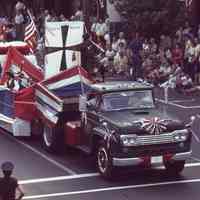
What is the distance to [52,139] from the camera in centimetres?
1803

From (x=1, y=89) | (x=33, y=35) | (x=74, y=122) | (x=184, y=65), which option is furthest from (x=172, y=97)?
(x=74, y=122)

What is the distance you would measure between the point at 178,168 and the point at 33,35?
11.1m

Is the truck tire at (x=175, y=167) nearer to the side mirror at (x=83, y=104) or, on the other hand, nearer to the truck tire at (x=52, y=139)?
the side mirror at (x=83, y=104)

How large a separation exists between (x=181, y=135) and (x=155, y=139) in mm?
643

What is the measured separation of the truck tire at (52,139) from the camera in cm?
1792

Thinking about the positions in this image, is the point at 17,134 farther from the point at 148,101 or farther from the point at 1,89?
the point at 148,101

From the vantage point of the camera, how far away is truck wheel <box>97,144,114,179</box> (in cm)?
1533

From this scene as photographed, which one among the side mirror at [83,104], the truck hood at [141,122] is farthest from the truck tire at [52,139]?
the truck hood at [141,122]

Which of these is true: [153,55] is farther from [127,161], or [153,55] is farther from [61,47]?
[127,161]

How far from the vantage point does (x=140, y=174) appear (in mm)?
16344

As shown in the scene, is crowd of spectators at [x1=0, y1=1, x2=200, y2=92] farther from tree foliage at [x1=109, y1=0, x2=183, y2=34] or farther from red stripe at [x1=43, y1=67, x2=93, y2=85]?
red stripe at [x1=43, y1=67, x2=93, y2=85]

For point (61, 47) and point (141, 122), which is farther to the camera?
point (61, 47)

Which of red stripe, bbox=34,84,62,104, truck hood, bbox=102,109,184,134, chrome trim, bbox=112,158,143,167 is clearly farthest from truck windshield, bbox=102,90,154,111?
red stripe, bbox=34,84,62,104

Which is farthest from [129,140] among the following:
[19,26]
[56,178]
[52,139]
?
[19,26]
